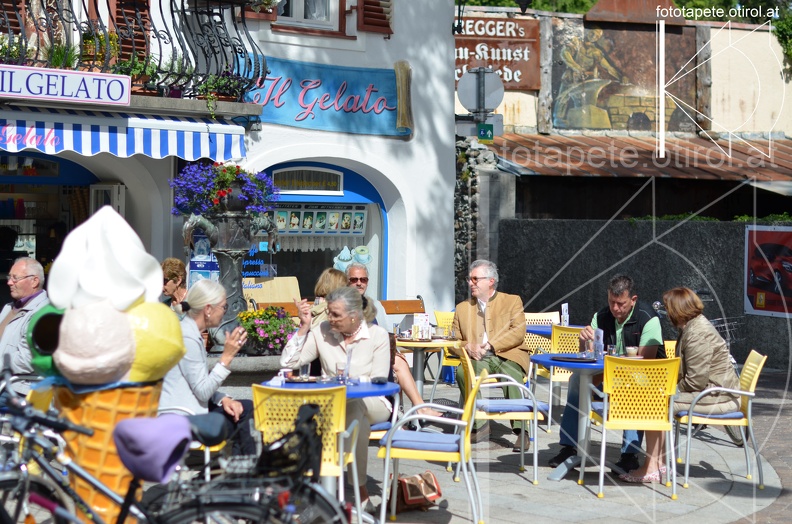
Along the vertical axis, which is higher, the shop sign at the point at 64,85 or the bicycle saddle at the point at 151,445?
the shop sign at the point at 64,85

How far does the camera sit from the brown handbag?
287 inches

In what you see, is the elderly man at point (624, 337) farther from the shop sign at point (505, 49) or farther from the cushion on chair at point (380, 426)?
the shop sign at point (505, 49)

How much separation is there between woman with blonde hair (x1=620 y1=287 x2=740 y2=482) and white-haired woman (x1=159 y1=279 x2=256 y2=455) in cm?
289

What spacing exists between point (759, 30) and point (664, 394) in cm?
2028

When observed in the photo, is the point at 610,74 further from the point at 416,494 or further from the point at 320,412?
the point at 320,412

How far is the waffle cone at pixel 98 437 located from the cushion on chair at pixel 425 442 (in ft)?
7.77

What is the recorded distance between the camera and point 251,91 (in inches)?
520

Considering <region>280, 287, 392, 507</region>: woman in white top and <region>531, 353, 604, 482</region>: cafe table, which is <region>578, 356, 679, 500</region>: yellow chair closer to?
<region>531, 353, 604, 482</region>: cafe table

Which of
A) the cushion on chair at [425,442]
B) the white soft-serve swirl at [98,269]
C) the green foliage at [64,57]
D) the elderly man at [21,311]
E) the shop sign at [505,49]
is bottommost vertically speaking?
the cushion on chair at [425,442]

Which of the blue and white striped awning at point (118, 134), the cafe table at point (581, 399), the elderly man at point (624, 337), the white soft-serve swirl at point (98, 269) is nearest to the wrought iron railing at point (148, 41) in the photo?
the blue and white striped awning at point (118, 134)

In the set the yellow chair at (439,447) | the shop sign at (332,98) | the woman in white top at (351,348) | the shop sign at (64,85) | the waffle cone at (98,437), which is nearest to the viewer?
the waffle cone at (98,437)

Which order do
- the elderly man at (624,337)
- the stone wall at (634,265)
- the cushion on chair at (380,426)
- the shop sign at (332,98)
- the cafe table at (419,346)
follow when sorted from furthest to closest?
the stone wall at (634,265), the shop sign at (332,98), the cafe table at (419,346), the elderly man at (624,337), the cushion on chair at (380,426)

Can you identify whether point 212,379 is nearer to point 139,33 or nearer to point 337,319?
point 337,319

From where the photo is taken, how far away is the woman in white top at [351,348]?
24.6 feet
